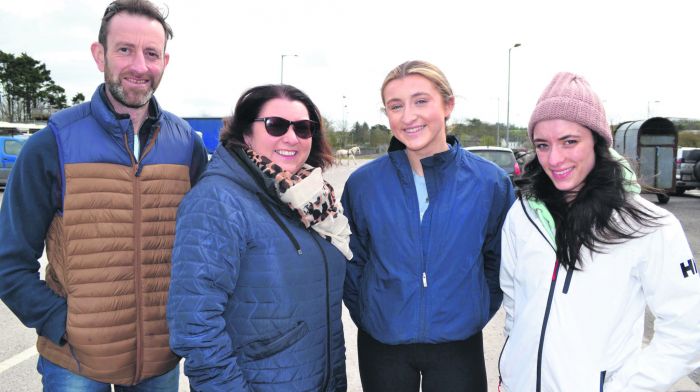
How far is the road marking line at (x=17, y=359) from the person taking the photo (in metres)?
4.08

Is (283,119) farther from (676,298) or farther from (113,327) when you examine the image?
(676,298)

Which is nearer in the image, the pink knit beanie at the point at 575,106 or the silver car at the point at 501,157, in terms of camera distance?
the pink knit beanie at the point at 575,106

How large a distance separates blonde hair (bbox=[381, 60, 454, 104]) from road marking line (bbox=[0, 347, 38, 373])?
3.86 m

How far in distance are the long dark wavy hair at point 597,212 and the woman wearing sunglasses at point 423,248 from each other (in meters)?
0.35

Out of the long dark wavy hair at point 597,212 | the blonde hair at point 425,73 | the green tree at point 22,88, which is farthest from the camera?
the green tree at point 22,88

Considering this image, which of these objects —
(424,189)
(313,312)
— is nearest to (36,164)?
(313,312)

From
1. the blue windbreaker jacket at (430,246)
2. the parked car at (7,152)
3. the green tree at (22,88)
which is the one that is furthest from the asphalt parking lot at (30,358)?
the green tree at (22,88)

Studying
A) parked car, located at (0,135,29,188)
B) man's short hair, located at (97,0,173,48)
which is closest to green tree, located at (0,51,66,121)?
parked car, located at (0,135,29,188)

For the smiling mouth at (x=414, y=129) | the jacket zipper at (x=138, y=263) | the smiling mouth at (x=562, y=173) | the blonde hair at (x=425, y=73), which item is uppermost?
the blonde hair at (x=425, y=73)

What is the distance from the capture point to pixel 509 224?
221 centimetres

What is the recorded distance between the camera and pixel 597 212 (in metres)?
1.95

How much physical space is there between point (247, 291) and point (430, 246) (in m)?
0.85

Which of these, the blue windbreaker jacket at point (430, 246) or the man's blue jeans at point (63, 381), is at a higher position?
the blue windbreaker jacket at point (430, 246)

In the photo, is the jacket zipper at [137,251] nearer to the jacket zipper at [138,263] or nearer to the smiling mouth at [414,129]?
the jacket zipper at [138,263]
